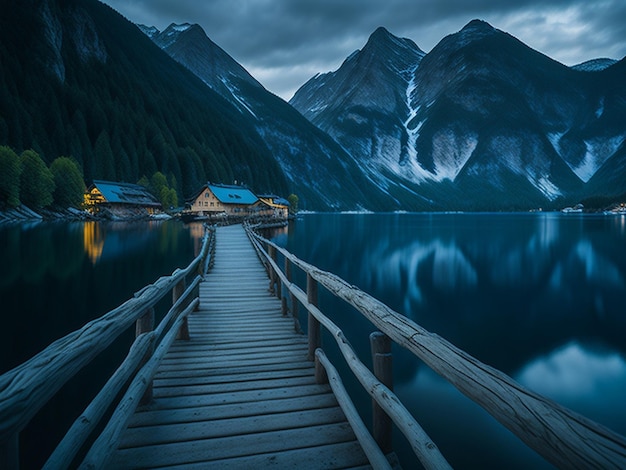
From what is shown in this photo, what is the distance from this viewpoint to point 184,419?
12.3ft

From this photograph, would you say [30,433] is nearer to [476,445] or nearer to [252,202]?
[476,445]

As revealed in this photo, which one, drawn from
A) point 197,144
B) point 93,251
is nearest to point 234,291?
point 93,251

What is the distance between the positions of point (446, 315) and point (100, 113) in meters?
104

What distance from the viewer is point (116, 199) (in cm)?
6756

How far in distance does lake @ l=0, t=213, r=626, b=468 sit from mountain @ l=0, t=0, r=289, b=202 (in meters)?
57.4

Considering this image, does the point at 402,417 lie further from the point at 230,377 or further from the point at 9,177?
A: the point at 9,177

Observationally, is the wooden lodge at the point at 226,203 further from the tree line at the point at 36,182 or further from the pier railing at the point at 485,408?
the pier railing at the point at 485,408

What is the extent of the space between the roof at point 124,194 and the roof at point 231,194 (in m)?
15.3

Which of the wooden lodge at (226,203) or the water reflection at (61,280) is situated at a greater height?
the wooden lodge at (226,203)

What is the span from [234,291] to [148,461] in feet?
25.3

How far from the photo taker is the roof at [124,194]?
66856 millimetres

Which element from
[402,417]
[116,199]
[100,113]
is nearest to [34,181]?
[116,199]

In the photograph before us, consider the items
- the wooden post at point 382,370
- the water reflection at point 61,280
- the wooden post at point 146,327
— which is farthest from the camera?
the water reflection at point 61,280

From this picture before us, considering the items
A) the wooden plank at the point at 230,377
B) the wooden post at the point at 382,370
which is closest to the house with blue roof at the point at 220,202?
the wooden plank at the point at 230,377
